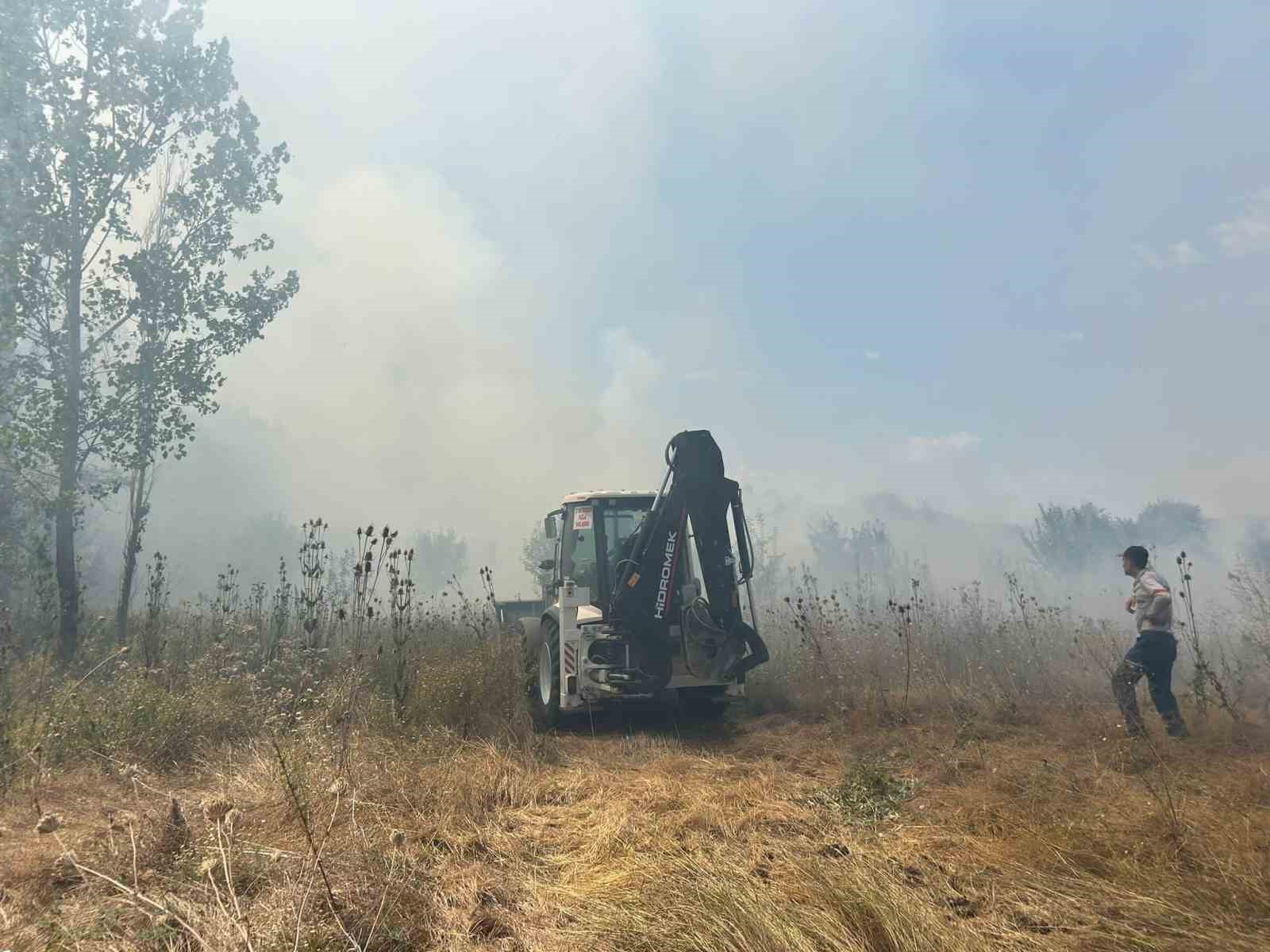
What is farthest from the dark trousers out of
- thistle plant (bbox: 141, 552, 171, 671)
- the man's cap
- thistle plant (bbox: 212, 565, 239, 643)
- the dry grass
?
thistle plant (bbox: 141, 552, 171, 671)

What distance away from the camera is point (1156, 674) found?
621 centimetres

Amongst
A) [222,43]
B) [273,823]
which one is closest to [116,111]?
[222,43]

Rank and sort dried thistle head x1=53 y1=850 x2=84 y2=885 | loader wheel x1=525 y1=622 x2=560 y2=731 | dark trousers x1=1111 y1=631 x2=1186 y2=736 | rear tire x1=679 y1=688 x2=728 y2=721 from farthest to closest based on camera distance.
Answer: rear tire x1=679 y1=688 x2=728 y2=721 < loader wheel x1=525 y1=622 x2=560 y2=731 < dark trousers x1=1111 y1=631 x2=1186 y2=736 < dried thistle head x1=53 y1=850 x2=84 y2=885

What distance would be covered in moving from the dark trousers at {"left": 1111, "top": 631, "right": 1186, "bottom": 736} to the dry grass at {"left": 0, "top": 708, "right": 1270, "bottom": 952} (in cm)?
43

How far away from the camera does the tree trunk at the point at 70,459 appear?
9750 mm

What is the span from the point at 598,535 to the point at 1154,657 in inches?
231

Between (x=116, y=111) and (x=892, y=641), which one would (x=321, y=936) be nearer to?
(x=892, y=641)

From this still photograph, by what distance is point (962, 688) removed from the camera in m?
7.95

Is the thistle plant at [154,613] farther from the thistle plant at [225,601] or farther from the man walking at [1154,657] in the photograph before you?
the man walking at [1154,657]

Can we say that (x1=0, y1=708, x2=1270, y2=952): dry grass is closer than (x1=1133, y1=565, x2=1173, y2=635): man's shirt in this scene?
Yes

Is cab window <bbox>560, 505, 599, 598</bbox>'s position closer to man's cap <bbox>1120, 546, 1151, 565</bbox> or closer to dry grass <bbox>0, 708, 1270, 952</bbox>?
dry grass <bbox>0, 708, 1270, 952</bbox>

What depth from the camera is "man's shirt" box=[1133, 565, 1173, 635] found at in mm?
6250

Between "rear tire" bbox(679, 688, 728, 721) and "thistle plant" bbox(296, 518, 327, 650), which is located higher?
"thistle plant" bbox(296, 518, 327, 650)

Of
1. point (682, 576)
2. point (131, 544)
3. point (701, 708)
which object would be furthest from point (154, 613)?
point (701, 708)
